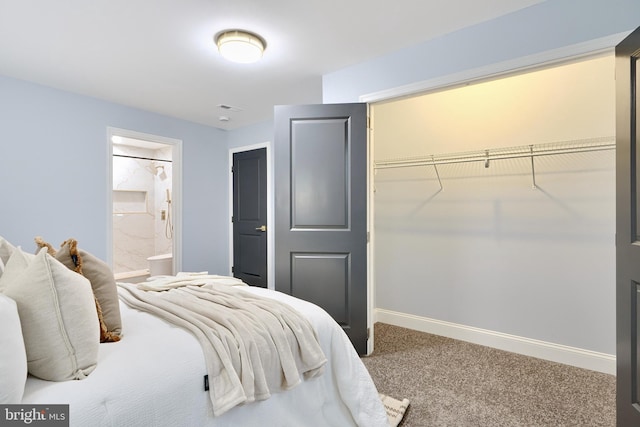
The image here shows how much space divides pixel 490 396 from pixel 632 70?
79.0 inches

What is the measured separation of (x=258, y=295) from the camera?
197cm

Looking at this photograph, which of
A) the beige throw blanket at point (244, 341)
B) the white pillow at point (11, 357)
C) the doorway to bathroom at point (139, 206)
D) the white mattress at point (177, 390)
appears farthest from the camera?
the doorway to bathroom at point (139, 206)

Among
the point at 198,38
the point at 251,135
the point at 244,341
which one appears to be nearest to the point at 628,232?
the point at 244,341

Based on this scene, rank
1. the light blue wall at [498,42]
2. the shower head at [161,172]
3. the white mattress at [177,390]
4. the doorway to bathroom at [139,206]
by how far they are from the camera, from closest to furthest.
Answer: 1. the white mattress at [177,390]
2. the light blue wall at [498,42]
3. the doorway to bathroom at [139,206]
4. the shower head at [161,172]

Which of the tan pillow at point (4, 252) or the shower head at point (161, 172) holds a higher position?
the shower head at point (161, 172)

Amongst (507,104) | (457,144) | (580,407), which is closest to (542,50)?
(507,104)

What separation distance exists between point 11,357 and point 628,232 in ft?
7.95

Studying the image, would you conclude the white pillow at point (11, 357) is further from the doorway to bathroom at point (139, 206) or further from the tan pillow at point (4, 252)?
the doorway to bathroom at point (139, 206)

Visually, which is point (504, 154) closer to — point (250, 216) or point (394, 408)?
point (394, 408)

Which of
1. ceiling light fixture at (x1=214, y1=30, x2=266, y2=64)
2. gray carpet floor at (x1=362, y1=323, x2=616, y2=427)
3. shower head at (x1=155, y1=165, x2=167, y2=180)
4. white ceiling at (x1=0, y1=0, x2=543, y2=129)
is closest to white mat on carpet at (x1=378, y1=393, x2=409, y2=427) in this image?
gray carpet floor at (x1=362, y1=323, x2=616, y2=427)

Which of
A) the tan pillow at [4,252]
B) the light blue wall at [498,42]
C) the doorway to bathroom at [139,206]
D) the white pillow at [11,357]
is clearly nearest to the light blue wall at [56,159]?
the doorway to bathroom at [139,206]

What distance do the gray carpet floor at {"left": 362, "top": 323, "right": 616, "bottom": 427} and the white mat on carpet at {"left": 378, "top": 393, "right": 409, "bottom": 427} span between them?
0.13 ft

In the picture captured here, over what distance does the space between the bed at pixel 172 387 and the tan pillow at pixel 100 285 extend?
5 cm

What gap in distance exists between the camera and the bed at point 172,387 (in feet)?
3.33
